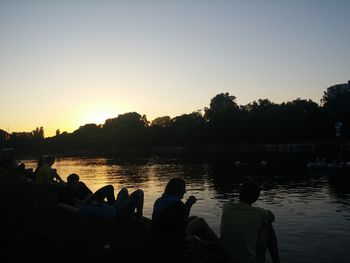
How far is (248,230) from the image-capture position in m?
8.50

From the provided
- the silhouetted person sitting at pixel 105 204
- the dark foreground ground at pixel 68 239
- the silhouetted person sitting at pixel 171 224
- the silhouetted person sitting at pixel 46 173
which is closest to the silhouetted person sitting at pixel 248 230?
the dark foreground ground at pixel 68 239

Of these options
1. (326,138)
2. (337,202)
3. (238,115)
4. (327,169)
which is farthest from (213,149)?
(337,202)

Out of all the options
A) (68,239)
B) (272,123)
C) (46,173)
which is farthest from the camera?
(272,123)

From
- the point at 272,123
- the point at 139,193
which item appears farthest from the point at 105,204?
the point at 272,123

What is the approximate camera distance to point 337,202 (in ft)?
98.0

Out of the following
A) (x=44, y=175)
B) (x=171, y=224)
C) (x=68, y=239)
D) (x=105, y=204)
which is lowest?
(x=68, y=239)

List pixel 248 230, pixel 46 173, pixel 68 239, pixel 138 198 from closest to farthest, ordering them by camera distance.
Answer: pixel 248 230 < pixel 68 239 < pixel 138 198 < pixel 46 173

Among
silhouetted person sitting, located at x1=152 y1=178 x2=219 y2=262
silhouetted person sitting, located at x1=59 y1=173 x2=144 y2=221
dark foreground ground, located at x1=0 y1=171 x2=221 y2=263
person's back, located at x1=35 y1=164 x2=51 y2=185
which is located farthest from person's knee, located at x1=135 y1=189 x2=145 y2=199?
person's back, located at x1=35 y1=164 x2=51 y2=185

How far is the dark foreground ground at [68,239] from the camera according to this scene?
997cm

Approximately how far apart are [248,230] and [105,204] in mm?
6807

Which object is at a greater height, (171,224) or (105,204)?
(171,224)

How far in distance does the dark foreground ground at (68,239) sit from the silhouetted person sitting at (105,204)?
308mm

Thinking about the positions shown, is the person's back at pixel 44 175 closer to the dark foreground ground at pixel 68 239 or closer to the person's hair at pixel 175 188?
the dark foreground ground at pixel 68 239

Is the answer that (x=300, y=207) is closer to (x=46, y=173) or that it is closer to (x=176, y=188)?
(x=46, y=173)
